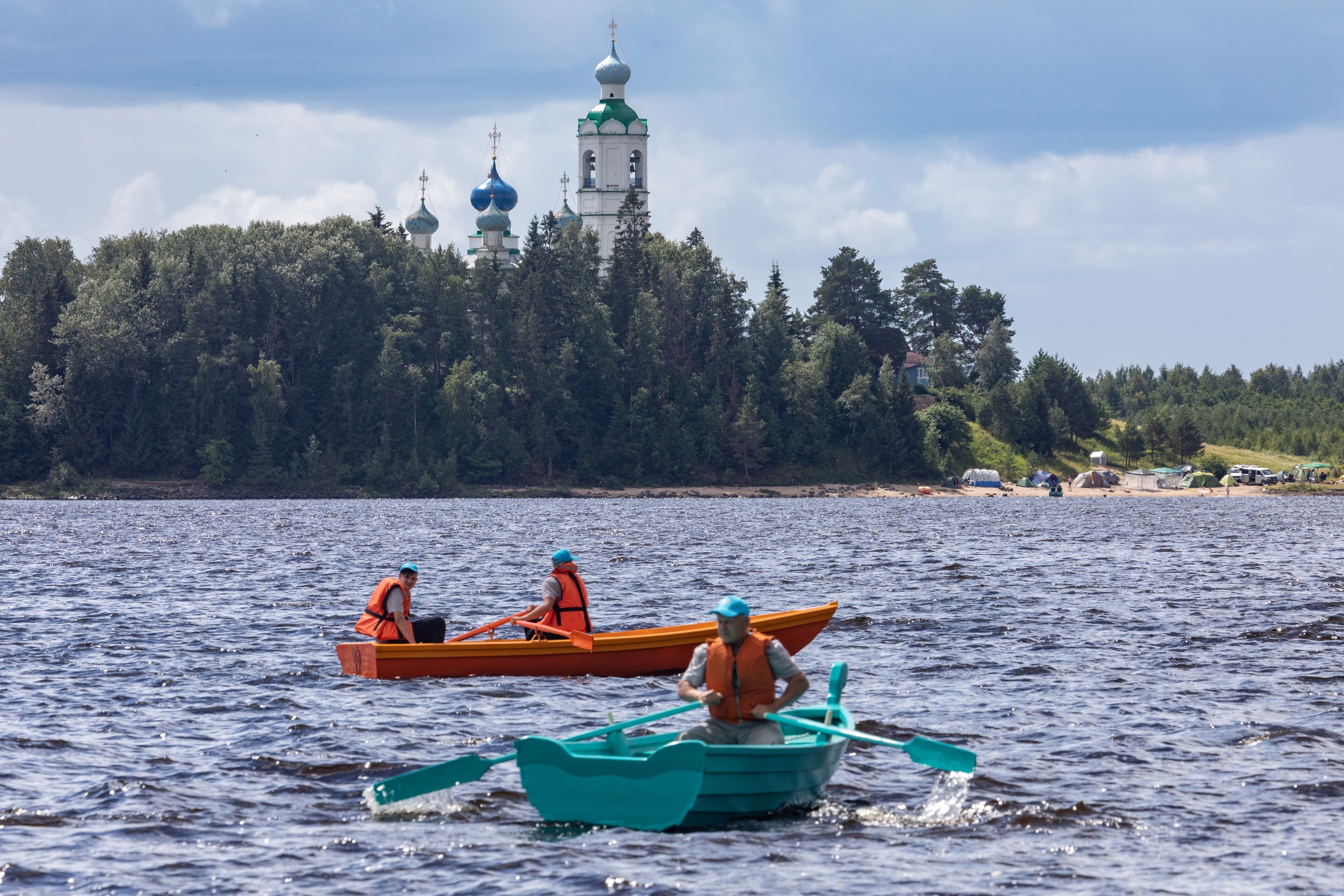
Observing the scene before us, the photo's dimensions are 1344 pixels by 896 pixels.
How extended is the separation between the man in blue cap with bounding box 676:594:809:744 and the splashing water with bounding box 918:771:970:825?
1.72m

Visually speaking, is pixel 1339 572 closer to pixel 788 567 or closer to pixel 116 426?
pixel 788 567

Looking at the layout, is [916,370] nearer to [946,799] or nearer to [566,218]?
[566,218]

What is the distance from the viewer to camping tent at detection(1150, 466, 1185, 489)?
422 ft

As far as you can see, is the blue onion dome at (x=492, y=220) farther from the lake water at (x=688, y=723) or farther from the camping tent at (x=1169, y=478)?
the lake water at (x=688, y=723)

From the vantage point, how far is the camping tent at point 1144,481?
127m

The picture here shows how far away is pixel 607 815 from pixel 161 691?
10012 millimetres

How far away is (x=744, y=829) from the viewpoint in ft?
43.9

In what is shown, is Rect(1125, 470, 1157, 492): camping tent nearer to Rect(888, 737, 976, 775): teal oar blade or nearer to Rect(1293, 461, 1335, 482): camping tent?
Rect(1293, 461, 1335, 482): camping tent

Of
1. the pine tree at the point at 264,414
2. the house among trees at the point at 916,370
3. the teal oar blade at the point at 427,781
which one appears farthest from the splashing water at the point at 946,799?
the house among trees at the point at 916,370

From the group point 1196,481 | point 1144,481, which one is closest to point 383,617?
point 1144,481

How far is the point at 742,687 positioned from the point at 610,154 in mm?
125335

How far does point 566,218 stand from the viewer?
13838 centimetres

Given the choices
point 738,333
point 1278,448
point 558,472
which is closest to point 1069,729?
point 558,472

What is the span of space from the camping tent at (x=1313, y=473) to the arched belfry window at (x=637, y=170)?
7334cm
